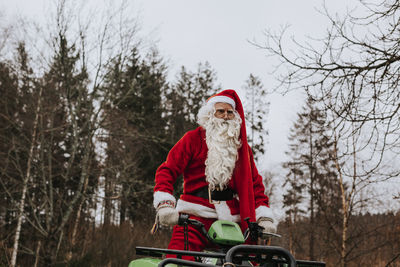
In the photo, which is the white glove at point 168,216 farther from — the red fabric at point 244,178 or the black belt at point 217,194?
the red fabric at point 244,178

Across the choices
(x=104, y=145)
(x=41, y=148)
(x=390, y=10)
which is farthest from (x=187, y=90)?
(x=390, y=10)

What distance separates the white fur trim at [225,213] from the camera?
114 inches

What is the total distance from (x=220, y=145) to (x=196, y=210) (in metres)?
0.63

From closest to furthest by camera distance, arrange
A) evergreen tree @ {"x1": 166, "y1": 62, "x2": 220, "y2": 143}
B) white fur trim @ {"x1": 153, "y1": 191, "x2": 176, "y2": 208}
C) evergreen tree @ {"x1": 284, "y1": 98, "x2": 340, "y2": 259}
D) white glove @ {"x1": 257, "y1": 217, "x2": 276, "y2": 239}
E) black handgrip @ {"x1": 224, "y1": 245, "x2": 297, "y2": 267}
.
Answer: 1. black handgrip @ {"x1": 224, "y1": 245, "x2": 297, "y2": 267}
2. white fur trim @ {"x1": 153, "y1": 191, "x2": 176, "y2": 208}
3. white glove @ {"x1": 257, "y1": 217, "x2": 276, "y2": 239}
4. evergreen tree @ {"x1": 284, "y1": 98, "x2": 340, "y2": 259}
5. evergreen tree @ {"x1": 166, "y1": 62, "x2": 220, "y2": 143}

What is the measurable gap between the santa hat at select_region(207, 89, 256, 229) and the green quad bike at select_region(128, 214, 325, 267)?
105mm

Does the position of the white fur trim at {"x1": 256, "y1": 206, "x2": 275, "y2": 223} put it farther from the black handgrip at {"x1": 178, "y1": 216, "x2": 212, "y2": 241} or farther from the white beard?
the black handgrip at {"x1": 178, "y1": 216, "x2": 212, "y2": 241}

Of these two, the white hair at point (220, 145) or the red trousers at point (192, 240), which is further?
the white hair at point (220, 145)

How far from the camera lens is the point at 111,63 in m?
10.5

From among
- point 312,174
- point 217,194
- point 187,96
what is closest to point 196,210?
point 217,194

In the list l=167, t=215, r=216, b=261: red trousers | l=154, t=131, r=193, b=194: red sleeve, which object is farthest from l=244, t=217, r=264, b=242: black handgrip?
l=154, t=131, r=193, b=194: red sleeve

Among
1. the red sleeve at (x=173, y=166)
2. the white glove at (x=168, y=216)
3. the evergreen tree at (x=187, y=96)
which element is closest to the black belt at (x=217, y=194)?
the red sleeve at (x=173, y=166)

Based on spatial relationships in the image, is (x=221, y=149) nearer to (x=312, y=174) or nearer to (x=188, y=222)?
(x=188, y=222)

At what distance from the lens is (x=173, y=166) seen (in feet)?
10.3

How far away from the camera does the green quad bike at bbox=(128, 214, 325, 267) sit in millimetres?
1768
